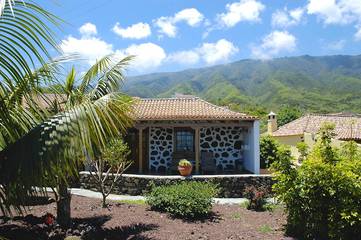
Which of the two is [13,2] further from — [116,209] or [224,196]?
[224,196]

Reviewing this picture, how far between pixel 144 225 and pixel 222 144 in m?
8.80

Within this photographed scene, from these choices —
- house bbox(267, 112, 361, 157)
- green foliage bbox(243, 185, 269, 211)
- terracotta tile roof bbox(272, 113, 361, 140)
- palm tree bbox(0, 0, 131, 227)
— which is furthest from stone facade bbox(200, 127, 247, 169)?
palm tree bbox(0, 0, 131, 227)

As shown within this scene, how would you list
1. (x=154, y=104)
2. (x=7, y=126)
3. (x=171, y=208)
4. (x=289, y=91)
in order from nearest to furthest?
(x=7, y=126) → (x=171, y=208) → (x=154, y=104) → (x=289, y=91)

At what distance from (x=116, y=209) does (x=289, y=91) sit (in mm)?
133881

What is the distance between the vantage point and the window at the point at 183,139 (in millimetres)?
18000

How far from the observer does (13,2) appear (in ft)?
8.74

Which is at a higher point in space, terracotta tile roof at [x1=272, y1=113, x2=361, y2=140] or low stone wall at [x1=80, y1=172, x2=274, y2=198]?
terracotta tile roof at [x1=272, y1=113, x2=361, y2=140]

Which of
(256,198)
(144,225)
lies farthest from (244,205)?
(144,225)

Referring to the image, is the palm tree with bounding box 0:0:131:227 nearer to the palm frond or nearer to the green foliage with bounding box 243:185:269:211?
the palm frond

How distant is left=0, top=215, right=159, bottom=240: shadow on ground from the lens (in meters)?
8.32

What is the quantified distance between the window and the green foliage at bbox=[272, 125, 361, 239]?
346 inches

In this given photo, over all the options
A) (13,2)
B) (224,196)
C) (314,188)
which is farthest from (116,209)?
(13,2)

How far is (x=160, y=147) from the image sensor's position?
17906mm

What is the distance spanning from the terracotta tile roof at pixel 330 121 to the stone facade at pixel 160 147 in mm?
14888
